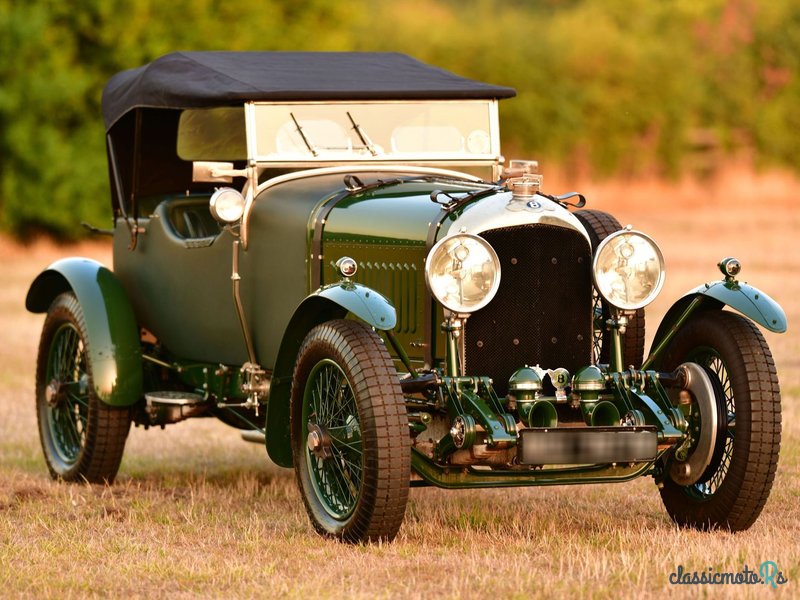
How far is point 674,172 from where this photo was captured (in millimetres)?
40156

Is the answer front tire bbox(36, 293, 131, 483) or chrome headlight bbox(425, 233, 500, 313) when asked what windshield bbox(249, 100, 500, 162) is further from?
chrome headlight bbox(425, 233, 500, 313)

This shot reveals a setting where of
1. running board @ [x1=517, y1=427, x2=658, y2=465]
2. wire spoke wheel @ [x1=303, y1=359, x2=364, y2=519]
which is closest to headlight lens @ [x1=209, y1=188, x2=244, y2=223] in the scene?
wire spoke wheel @ [x1=303, y1=359, x2=364, y2=519]

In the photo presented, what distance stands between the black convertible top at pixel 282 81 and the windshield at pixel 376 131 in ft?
0.33

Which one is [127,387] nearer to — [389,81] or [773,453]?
[389,81]

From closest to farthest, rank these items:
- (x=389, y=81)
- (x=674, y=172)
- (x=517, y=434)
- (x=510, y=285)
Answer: (x=517, y=434), (x=510, y=285), (x=389, y=81), (x=674, y=172)

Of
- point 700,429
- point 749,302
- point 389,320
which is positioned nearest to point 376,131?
point 389,320

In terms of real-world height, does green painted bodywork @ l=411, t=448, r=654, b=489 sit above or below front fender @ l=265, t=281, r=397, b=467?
below

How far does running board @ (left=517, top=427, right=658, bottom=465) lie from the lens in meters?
5.44

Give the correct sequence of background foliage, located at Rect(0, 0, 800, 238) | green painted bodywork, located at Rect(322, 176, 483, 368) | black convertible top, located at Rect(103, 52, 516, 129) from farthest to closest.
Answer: background foliage, located at Rect(0, 0, 800, 238) → black convertible top, located at Rect(103, 52, 516, 129) → green painted bodywork, located at Rect(322, 176, 483, 368)

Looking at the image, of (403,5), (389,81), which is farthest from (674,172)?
(389,81)

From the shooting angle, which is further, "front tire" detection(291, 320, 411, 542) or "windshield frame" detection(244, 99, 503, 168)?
"windshield frame" detection(244, 99, 503, 168)

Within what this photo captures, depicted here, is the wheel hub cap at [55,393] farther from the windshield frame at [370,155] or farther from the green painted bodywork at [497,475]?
the green painted bodywork at [497,475]

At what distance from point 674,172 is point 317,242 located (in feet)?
114

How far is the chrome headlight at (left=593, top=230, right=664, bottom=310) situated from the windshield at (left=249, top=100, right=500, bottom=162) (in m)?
1.60
